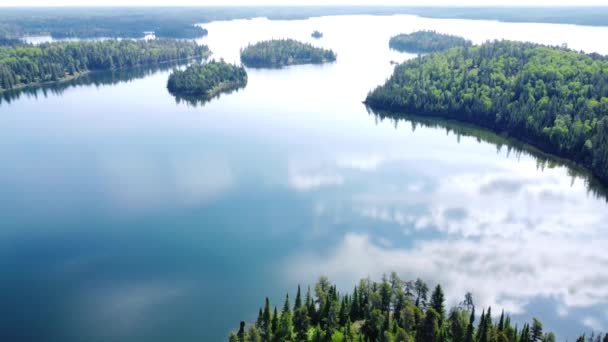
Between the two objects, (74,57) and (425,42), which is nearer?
(74,57)

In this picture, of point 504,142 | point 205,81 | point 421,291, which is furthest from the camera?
point 205,81

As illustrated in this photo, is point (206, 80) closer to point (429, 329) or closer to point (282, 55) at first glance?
point (282, 55)

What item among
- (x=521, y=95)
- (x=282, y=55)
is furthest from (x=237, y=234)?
(x=282, y=55)

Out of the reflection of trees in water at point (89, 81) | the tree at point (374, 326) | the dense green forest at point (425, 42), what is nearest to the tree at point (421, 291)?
the tree at point (374, 326)

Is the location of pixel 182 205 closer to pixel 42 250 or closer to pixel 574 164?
pixel 42 250

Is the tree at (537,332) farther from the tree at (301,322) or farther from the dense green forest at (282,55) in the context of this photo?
the dense green forest at (282,55)
